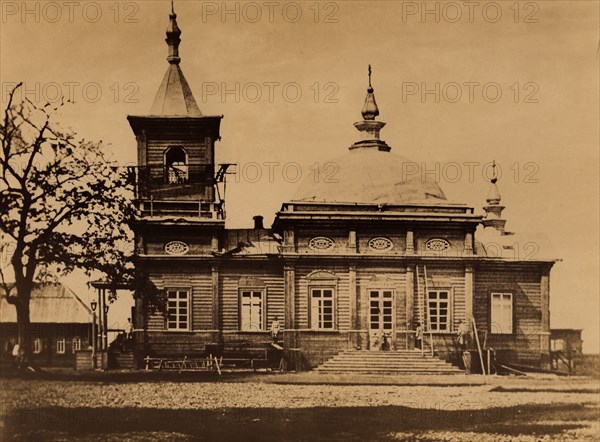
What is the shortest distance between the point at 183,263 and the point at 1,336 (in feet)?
21.3

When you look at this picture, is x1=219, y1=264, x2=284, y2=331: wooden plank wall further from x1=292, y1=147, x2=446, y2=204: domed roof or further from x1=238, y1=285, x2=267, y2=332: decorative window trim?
x1=292, y1=147, x2=446, y2=204: domed roof

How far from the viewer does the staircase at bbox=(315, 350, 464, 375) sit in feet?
92.4

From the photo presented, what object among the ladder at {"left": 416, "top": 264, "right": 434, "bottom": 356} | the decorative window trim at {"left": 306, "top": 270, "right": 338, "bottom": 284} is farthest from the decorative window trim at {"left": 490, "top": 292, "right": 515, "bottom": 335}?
the decorative window trim at {"left": 306, "top": 270, "right": 338, "bottom": 284}

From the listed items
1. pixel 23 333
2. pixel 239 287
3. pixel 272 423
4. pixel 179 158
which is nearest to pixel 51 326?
pixel 239 287

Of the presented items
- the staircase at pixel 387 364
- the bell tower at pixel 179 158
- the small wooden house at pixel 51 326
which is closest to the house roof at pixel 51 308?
the small wooden house at pixel 51 326

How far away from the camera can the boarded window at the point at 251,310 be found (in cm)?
3020

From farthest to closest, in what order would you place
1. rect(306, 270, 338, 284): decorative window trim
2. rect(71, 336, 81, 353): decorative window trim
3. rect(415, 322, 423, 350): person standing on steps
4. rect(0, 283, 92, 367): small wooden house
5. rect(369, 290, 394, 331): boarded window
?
rect(71, 336, 81, 353): decorative window trim, rect(306, 270, 338, 284): decorative window trim, rect(369, 290, 394, 331): boarded window, rect(415, 322, 423, 350): person standing on steps, rect(0, 283, 92, 367): small wooden house

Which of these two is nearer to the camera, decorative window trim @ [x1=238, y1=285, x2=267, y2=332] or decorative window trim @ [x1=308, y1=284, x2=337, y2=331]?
decorative window trim @ [x1=308, y1=284, x2=337, y2=331]

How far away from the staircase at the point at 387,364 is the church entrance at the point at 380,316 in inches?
28.2

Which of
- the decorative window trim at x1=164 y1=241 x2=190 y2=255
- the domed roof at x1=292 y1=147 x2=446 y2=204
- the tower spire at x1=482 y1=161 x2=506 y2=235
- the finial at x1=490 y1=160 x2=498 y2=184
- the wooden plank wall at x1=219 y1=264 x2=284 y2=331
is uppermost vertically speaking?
the domed roof at x1=292 y1=147 x2=446 y2=204

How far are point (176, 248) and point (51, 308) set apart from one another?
515 centimetres

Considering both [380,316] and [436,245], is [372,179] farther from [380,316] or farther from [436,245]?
[380,316]

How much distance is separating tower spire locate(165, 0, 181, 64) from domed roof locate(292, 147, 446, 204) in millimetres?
8521

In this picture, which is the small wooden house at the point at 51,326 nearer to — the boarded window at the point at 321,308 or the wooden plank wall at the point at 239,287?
the wooden plank wall at the point at 239,287
